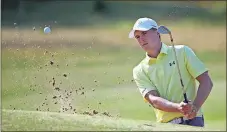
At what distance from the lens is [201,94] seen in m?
4.66

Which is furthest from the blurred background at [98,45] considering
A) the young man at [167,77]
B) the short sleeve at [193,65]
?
the short sleeve at [193,65]

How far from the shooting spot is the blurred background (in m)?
8.94

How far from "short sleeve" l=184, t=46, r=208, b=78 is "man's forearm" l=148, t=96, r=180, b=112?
0.26 m

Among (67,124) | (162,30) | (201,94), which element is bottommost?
(67,124)

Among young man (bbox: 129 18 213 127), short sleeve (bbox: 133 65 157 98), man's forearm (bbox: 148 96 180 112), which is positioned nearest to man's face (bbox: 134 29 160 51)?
young man (bbox: 129 18 213 127)

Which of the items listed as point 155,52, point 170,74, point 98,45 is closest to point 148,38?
point 155,52

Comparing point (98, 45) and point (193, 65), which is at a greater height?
point (98, 45)

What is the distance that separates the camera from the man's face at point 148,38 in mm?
4746

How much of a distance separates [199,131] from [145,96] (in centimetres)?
82

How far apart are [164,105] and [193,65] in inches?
12.4

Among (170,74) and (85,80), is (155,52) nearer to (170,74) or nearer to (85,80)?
(170,74)

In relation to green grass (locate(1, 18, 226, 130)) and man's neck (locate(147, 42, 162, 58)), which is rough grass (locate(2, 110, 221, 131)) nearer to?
green grass (locate(1, 18, 226, 130))

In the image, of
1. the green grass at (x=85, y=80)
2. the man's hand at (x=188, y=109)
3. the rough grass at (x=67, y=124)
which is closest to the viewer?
the rough grass at (x=67, y=124)

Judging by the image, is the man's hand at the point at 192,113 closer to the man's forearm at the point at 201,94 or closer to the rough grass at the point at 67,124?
the man's forearm at the point at 201,94
